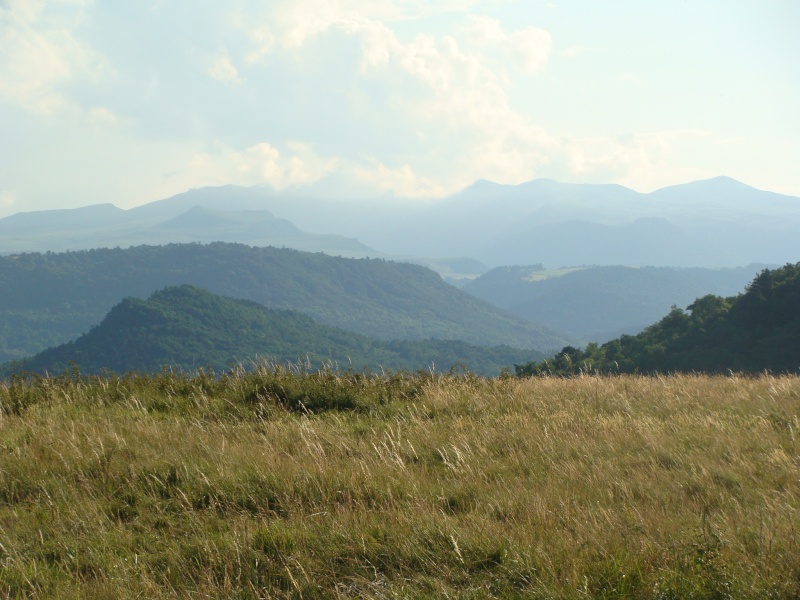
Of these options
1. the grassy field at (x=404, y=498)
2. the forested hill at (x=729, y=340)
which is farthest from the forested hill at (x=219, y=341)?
the grassy field at (x=404, y=498)

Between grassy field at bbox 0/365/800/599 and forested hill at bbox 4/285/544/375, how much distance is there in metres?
113

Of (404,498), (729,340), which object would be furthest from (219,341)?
(404,498)

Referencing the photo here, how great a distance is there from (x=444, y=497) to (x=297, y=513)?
3.67 ft

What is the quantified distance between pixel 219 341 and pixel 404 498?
149m

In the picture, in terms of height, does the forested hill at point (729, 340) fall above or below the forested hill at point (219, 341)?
above

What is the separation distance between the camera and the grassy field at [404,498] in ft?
12.2

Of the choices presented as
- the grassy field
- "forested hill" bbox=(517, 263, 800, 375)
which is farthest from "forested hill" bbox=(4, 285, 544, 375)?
the grassy field

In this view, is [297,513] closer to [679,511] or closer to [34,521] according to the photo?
[34,521]

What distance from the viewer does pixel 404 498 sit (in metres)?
4.98

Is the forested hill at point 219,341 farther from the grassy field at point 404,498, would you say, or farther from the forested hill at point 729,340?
the grassy field at point 404,498

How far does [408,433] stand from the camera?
6770 mm

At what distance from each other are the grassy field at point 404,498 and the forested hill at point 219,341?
372 feet

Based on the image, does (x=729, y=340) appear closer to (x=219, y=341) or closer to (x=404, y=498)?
(x=404, y=498)

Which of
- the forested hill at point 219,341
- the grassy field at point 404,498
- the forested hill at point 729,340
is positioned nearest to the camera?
the grassy field at point 404,498
